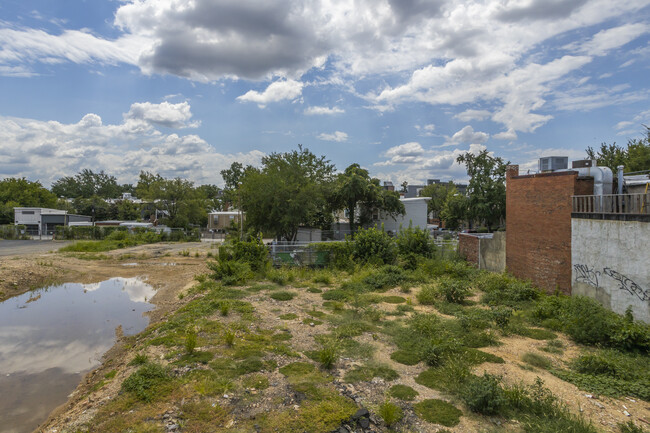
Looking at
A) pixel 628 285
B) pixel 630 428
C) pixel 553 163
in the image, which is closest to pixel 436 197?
pixel 553 163

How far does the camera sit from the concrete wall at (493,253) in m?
17.7

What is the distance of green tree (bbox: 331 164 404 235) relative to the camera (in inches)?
1193

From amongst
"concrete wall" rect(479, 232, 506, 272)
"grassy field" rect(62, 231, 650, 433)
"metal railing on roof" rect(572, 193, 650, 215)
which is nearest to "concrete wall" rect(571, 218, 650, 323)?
"metal railing on roof" rect(572, 193, 650, 215)

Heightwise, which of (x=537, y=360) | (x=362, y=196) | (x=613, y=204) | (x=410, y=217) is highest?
(x=362, y=196)

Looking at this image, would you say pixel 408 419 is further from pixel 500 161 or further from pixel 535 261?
pixel 500 161

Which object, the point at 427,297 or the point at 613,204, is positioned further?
the point at 427,297

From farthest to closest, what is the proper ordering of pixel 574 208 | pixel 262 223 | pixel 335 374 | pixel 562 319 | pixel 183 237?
pixel 183 237 < pixel 262 223 < pixel 574 208 < pixel 562 319 < pixel 335 374

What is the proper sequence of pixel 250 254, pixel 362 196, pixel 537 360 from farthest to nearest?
pixel 362 196, pixel 250 254, pixel 537 360

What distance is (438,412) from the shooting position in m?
5.92

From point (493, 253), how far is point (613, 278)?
7.60m

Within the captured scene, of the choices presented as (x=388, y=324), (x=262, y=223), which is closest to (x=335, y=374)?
(x=388, y=324)

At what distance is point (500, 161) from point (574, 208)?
25019 millimetres

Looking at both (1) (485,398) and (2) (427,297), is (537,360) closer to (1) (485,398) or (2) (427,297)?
(1) (485,398)

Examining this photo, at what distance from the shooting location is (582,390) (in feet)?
22.4
